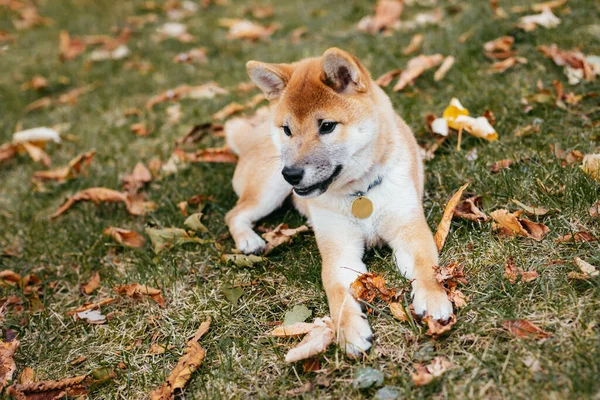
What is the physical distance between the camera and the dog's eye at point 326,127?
2.75 m

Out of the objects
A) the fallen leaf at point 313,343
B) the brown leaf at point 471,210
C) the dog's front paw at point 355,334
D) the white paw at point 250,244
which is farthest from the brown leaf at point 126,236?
the brown leaf at point 471,210

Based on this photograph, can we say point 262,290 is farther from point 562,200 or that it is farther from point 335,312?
point 562,200

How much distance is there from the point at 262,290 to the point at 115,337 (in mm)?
802

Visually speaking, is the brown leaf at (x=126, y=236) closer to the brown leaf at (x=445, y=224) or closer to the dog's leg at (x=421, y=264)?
the dog's leg at (x=421, y=264)

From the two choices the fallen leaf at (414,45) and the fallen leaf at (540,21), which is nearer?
the fallen leaf at (540,21)

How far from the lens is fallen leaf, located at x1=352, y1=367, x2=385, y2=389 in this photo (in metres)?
2.11

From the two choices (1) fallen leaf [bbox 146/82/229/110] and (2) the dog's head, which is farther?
(1) fallen leaf [bbox 146/82/229/110]

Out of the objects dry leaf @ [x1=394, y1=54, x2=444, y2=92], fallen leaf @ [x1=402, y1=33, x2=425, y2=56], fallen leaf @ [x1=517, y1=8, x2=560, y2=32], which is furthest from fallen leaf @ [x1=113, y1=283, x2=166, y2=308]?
fallen leaf @ [x1=517, y1=8, x2=560, y2=32]

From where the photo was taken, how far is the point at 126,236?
3.60 meters

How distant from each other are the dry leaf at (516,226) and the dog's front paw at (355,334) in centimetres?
92

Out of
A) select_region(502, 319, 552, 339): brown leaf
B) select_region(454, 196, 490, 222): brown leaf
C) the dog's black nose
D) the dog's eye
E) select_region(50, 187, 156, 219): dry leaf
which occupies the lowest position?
select_region(50, 187, 156, 219): dry leaf

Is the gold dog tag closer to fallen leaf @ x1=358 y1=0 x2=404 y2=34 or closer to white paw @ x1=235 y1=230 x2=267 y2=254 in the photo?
white paw @ x1=235 y1=230 x2=267 y2=254

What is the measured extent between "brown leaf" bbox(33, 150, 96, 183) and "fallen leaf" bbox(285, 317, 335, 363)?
2983 mm

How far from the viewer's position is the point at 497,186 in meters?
3.05
